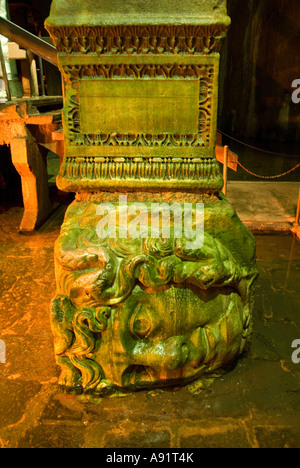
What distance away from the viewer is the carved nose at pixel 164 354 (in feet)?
7.41

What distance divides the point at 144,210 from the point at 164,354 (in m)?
0.94

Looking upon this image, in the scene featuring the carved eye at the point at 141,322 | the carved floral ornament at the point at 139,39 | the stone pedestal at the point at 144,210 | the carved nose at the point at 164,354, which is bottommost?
the carved nose at the point at 164,354

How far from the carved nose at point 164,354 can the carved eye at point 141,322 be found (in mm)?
95

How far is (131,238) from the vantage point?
230 cm

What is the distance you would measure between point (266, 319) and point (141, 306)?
1.41 meters

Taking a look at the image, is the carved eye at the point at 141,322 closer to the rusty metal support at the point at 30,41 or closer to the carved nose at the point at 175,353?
the carved nose at the point at 175,353

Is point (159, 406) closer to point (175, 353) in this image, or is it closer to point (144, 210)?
point (175, 353)

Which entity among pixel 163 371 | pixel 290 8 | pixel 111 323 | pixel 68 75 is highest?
pixel 290 8

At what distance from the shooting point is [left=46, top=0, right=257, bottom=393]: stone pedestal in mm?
2178

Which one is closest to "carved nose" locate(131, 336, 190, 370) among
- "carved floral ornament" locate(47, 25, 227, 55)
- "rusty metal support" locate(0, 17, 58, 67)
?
"carved floral ornament" locate(47, 25, 227, 55)

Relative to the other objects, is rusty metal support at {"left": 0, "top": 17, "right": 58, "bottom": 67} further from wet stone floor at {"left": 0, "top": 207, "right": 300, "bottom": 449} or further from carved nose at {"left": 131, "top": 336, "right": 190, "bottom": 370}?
carved nose at {"left": 131, "top": 336, "right": 190, "bottom": 370}

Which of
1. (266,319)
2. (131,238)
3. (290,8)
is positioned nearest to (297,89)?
(290,8)

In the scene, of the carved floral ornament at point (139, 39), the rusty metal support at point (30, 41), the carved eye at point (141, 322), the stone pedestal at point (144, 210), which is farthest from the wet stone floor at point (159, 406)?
the rusty metal support at point (30, 41)

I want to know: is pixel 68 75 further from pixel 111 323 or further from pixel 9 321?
pixel 9 321
